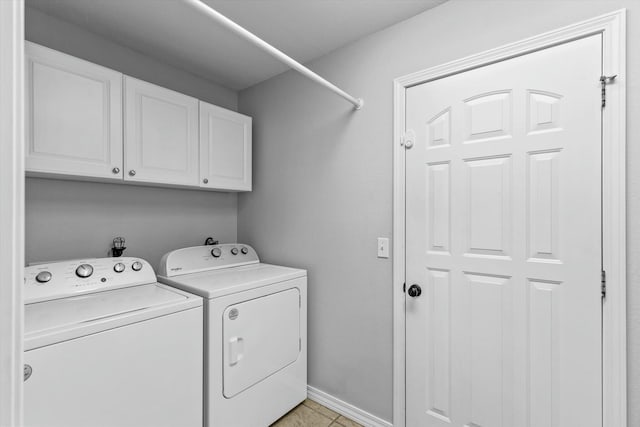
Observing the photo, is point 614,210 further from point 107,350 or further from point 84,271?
point 84,271

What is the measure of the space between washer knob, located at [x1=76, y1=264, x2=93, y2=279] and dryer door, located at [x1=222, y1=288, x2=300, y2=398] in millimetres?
749

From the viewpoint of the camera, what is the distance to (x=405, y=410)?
5.65 ft

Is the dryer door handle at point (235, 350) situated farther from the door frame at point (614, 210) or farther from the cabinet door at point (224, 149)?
the door frame at point (614, 210)

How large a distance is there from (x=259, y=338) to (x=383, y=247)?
0.93 m

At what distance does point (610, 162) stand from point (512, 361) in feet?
3.20

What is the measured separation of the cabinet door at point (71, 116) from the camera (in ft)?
4.65

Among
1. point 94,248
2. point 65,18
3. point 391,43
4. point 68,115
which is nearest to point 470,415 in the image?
point 391,43

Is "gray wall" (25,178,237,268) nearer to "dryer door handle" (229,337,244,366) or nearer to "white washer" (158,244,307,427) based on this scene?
"white washer" (158,244,307,427)

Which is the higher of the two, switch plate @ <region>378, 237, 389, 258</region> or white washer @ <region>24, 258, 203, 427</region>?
switch plate @ <region>378, 237, 389, 258</region>

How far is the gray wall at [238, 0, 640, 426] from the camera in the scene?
1.56m

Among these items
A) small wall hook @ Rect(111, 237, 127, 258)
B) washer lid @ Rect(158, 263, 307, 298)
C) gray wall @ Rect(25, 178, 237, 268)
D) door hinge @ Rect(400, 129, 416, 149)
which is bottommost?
washer lid @ Rect(158, 263, 307, 298)

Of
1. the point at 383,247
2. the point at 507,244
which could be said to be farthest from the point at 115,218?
the point at 507,244

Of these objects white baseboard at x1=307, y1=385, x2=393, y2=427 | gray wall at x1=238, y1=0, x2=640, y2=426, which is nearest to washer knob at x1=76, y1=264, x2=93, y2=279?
gray wall at x1=238, y1=0, x2=640, y2=426

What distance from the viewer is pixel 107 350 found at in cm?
119
